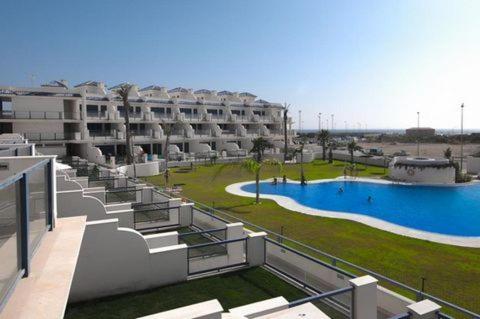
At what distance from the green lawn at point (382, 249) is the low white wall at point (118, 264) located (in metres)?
7.36

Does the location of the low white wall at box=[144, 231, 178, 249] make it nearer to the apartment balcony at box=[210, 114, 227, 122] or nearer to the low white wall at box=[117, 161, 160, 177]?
the low white wall at box=[117, 161, 160, 177]

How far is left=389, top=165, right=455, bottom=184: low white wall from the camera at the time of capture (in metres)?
38.3

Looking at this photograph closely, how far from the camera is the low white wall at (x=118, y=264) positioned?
11.2 m

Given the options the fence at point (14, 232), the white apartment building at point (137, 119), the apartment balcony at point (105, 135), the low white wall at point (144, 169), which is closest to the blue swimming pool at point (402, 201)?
the low white wall at point (144, 169)

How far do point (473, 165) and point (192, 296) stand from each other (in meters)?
46.4

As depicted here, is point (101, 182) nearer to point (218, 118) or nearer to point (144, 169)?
point (144, 169)

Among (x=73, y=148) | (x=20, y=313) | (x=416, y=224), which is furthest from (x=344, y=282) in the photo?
(x=73, y=148)

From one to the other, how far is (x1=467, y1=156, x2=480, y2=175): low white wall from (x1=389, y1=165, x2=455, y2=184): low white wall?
946cm

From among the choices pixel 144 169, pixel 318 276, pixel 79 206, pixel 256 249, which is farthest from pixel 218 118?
pixel 318 276

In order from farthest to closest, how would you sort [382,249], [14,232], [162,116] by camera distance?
[162,116], [382,249], [14,232]

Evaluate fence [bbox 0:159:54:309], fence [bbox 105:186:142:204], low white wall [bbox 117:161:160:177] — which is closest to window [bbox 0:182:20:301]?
fence [bbox 0:159:54:309]

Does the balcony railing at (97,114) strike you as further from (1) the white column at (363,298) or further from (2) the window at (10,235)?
(2) the window at (10,235)

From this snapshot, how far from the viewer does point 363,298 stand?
8.93 m

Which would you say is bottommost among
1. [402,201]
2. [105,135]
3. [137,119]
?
[402,201]
